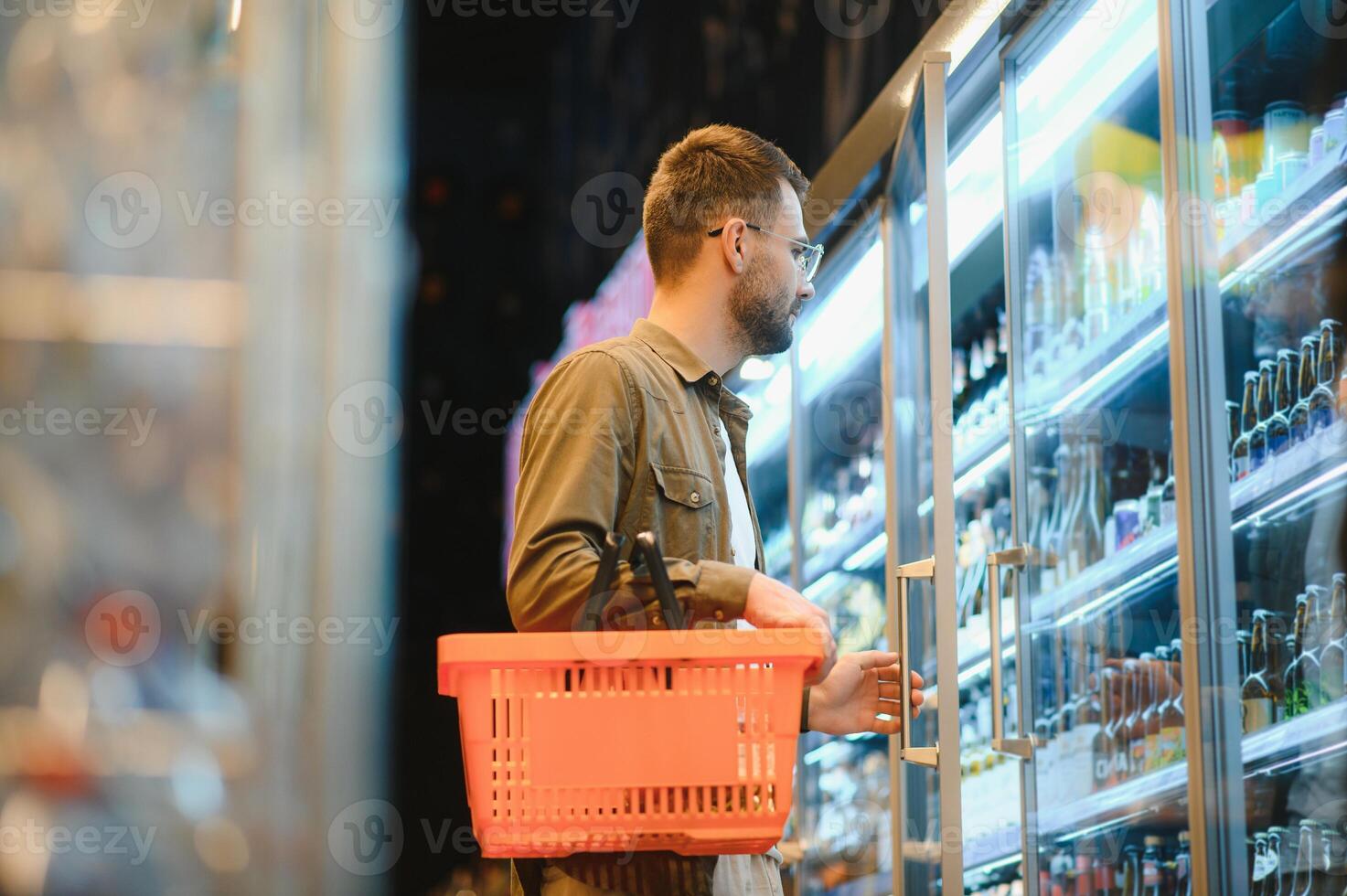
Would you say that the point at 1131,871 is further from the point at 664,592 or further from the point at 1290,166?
the point at 664,592

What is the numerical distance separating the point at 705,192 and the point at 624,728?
3.59ft

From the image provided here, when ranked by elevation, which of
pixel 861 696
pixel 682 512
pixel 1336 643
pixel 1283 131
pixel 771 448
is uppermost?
pixel 771 448

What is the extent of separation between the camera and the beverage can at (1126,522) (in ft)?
9.36

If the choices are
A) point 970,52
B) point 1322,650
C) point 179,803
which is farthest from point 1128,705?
point 179,803

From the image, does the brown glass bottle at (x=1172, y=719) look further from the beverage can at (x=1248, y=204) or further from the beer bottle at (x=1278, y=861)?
the beverage can at (x=1248, y=204)

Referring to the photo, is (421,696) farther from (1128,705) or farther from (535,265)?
(1128,705)

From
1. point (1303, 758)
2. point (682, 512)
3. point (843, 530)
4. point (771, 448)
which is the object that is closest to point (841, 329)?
point (843, 530)

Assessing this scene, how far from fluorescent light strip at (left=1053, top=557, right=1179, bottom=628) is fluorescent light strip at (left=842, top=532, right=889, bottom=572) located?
3.02 feet

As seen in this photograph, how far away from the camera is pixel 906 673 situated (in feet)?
6.72

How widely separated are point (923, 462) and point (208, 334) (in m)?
2.99

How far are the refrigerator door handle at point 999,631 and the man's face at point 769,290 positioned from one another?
0.77m

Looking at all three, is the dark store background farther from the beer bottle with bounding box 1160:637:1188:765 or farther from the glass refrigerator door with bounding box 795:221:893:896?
the beer bottle with bounding box 1160:637:1188:765

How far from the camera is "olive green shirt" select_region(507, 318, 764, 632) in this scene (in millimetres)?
1622

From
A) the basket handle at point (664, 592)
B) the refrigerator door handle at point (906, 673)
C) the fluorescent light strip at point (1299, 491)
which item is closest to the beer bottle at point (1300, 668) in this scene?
the fluorescent light strip at point (1299, 491)
